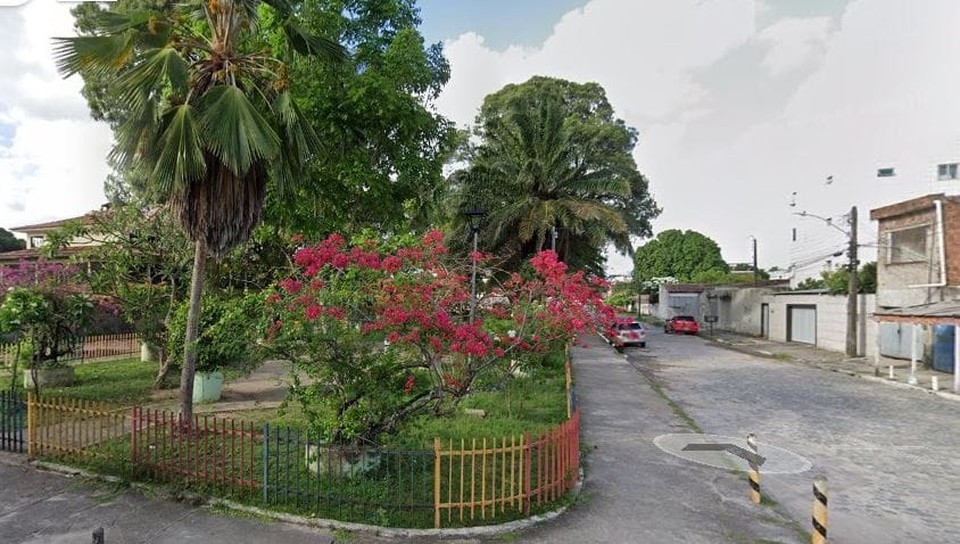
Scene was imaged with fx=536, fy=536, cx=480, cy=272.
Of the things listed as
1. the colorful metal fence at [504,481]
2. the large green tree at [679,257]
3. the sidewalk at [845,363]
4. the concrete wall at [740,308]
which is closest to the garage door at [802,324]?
the sidewalk at [845,363]

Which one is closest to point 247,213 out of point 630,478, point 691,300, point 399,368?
point 399,368

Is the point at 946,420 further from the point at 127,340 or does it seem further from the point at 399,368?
the point at 127,340

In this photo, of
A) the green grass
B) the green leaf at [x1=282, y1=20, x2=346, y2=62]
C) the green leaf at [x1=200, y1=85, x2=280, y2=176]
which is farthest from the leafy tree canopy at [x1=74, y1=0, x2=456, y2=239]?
the green grass

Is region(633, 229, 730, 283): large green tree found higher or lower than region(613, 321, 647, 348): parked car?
higher

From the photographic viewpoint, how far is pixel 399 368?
6855mm

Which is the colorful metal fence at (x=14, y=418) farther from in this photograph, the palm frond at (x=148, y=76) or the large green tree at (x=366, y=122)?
the large green tree at (x=366, y=122)

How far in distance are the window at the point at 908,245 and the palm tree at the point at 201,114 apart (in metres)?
23.3

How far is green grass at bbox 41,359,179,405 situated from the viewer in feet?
39.6

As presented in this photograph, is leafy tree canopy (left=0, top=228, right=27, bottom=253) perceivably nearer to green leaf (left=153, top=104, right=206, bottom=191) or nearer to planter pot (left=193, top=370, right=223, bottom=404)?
planter pot (left=193, top=370, right=223, bottom=404)

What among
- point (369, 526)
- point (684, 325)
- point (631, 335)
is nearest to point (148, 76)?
point (369, 526)

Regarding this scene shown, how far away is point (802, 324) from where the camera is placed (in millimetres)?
31500

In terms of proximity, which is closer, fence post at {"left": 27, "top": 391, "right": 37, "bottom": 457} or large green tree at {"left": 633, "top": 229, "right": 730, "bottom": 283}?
fence post at {"left": 27, "top": 391, "right": 37, "bottom": 457}

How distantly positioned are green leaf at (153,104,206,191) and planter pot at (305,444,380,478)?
425 centimetres

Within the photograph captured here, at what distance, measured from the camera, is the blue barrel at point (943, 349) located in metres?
19.5
